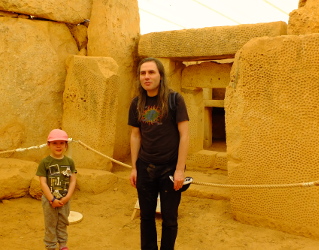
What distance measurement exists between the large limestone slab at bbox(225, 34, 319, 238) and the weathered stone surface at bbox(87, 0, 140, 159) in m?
2.11

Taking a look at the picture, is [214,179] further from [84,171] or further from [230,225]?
[84,171]

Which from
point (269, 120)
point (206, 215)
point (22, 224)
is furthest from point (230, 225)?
point (22, 224)

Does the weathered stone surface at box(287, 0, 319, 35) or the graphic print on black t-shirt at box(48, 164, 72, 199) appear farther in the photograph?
the weathered stone surface at box(287, 0, 319, 35)

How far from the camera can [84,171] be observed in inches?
178


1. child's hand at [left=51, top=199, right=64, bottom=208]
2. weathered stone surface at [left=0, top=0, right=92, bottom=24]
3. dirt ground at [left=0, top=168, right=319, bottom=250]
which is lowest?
dirt ground at [left=0, top=168, right=319, bottom=250]

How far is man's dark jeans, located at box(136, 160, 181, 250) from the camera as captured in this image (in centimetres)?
223

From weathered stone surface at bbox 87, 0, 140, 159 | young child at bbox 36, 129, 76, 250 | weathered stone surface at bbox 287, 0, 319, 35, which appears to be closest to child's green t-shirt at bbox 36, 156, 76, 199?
young child at bbox 36, 129, 76, 250

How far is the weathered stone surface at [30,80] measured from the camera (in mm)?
4363

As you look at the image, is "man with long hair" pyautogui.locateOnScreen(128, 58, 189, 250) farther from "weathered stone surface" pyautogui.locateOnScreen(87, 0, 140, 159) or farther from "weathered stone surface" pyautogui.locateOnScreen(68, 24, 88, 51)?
"weathered stone surface" pyautogui.locateOnScreen(68, 24, 88, 51)

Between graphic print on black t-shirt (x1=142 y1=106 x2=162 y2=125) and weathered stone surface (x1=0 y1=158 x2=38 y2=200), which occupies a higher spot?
graphic print on black t-shirt (x1=142 y1=106 x2=162 y2=125)

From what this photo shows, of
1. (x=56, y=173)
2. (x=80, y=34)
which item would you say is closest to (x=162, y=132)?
(x=56, y=173)

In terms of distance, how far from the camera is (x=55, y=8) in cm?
470

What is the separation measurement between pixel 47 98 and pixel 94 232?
2.01 metres

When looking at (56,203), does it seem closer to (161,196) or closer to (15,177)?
(161,196)
